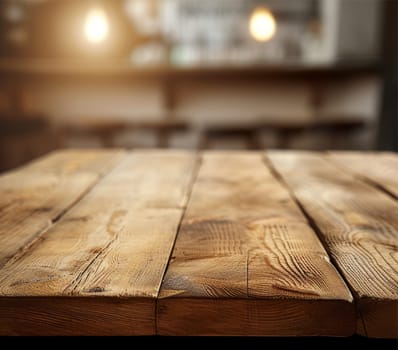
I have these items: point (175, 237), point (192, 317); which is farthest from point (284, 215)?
point (192, 317)

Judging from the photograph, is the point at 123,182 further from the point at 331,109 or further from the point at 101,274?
the point at 331,109

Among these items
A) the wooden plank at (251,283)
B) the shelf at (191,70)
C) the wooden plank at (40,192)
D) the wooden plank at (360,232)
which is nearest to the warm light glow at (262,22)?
the shelf at (191,70)

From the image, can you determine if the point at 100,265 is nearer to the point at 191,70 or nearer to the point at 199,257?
the point at 199,257

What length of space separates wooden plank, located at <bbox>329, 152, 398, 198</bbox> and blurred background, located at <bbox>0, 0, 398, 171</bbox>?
2454mm

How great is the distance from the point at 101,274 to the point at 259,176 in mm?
889

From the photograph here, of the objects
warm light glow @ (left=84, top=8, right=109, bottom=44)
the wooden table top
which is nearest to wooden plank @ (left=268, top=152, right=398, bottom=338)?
the wooden table top

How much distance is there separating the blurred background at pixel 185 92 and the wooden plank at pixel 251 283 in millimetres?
3379

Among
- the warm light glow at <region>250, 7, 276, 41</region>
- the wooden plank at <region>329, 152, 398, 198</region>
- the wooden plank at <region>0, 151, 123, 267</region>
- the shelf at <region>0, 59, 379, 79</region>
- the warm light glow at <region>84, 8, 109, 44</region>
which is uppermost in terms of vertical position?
the warm light glow at <region>250, 7, 276, 41</region>

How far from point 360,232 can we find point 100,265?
0.46 m

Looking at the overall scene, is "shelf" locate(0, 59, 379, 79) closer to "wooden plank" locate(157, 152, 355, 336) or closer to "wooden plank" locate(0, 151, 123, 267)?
"wooden plank" locate(0, 151, 123, 267)

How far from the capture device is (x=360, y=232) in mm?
917

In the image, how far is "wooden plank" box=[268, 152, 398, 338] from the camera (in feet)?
2.06

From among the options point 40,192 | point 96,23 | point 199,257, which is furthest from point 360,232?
point 96,23

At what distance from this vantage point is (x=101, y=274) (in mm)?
705
